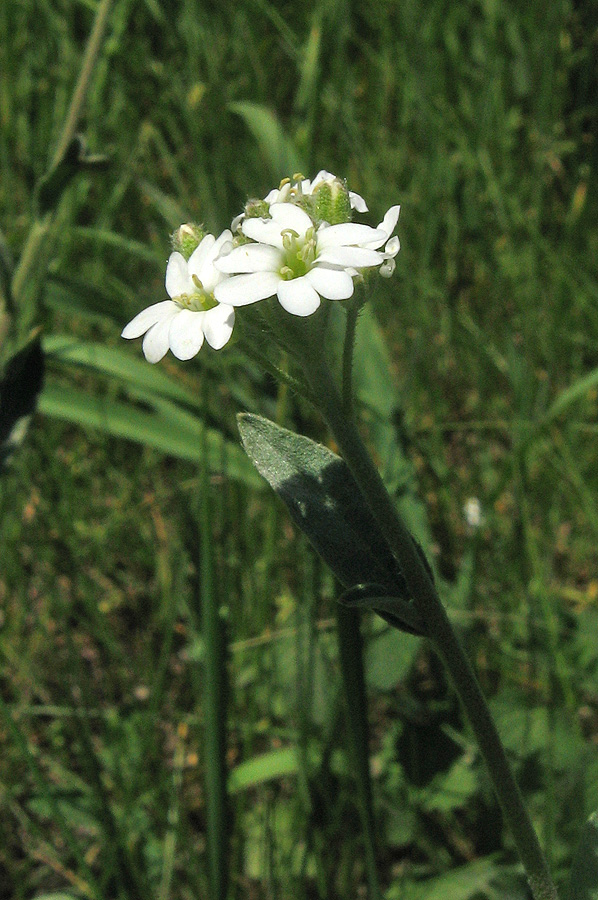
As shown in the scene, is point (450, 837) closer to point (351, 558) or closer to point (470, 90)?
point (351, 558)

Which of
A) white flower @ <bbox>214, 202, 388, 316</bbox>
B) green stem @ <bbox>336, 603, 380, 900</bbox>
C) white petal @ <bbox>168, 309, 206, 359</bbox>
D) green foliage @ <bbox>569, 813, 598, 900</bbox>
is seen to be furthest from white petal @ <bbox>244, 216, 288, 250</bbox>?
green foliage @ <bbox>569, 813, 598, 900</bbox>

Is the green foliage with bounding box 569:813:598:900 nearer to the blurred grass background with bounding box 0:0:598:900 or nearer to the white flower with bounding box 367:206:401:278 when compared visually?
the blurred grass background with bounding box 0:0:598:900

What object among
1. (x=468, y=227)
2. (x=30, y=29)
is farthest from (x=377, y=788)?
(x=30, y=29)

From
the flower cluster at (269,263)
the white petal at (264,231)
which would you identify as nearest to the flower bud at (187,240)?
the flower cluster at (269,263)

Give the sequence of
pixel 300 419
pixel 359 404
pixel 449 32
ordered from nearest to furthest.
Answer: pixel 300 419
pixel 359 404
pixel 449 32

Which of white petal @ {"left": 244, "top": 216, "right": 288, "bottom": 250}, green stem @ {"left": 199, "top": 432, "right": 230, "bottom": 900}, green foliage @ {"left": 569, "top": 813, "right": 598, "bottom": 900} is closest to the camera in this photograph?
white petal @ {"left": 244, "top": 216, "right": 288, "bottom": 250}
